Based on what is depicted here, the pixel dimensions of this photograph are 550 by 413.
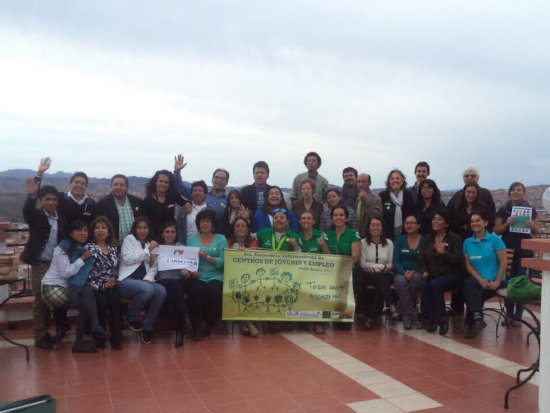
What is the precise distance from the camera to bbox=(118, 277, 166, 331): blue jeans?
17.9ft

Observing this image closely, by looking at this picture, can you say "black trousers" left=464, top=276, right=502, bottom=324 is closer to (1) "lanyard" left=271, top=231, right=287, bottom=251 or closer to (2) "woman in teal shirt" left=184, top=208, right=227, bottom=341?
(1) "lanyard" left=271, top=231, right=287, bottom=251

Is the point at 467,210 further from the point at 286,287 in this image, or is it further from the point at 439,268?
the point at 286,287

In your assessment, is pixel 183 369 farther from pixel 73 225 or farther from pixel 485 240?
pixel 485 240

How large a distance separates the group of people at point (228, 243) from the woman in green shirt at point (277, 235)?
1 cm

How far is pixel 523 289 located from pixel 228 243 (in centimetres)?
351

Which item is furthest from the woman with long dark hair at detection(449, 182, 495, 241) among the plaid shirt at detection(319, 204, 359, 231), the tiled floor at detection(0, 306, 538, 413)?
the tiled floor at detection(0, 306, 538, 413)

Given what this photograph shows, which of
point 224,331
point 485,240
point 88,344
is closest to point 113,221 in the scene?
point 88,344

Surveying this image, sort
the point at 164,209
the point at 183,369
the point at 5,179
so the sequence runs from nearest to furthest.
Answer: the point at 183,369 → the point at 164,209 → the point at 5,179

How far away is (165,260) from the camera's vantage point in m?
5.71

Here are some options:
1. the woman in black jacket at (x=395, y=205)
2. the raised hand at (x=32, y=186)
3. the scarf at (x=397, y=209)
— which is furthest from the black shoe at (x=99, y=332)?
the scarf at (x=397, y=209)

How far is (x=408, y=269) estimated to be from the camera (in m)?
6.36

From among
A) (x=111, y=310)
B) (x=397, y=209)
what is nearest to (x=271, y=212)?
(x=397, y=209)

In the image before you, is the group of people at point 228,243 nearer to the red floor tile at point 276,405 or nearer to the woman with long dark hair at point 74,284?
Answer: the woman with long dark hair at point 74,284

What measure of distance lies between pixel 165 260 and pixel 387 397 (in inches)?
114
